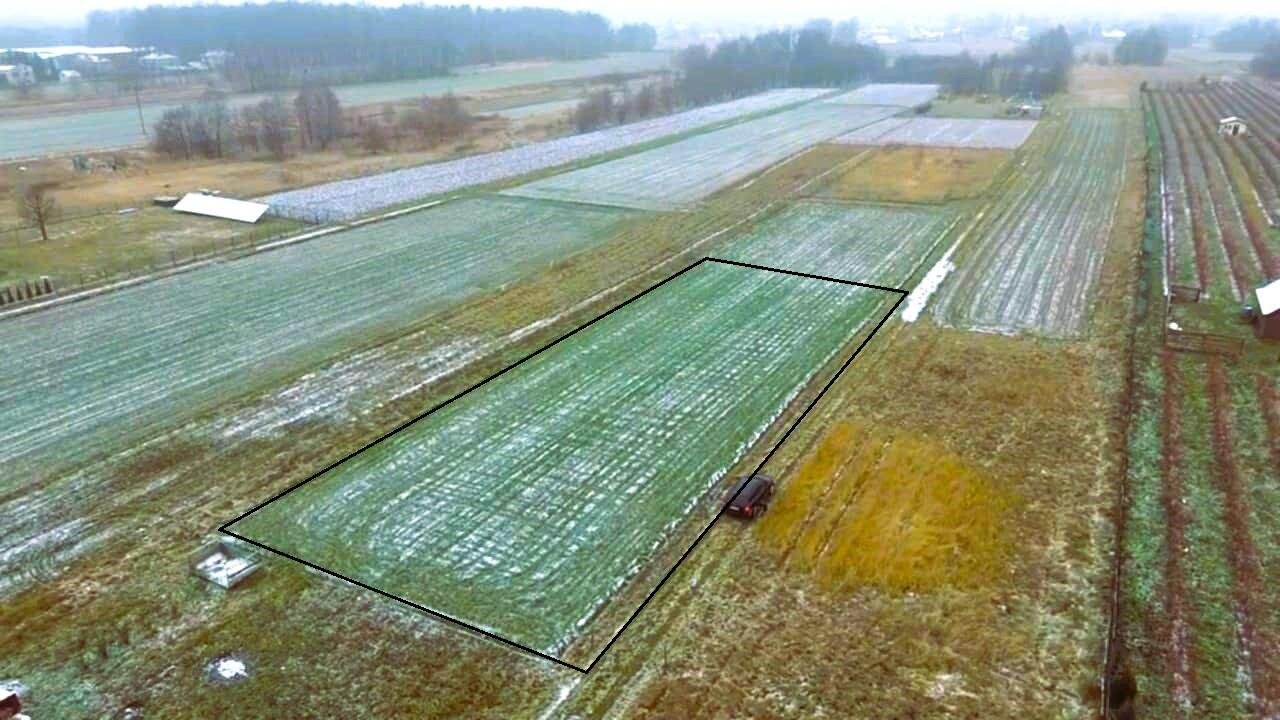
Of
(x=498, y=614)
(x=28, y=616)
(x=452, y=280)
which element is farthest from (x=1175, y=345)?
(x=28, y=616)

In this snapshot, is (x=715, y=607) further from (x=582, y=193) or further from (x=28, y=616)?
(x=582, y=193)

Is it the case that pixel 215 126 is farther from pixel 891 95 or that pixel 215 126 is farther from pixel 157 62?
pixel 891 95

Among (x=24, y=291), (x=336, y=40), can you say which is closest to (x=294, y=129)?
(x=24, y=291)

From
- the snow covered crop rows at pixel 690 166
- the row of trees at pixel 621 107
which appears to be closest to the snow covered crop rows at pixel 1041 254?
the snow covered crop rows at pixel 690 166

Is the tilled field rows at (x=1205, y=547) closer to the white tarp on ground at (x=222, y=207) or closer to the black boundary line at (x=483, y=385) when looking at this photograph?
the black boundary line at (x=483, y=385)

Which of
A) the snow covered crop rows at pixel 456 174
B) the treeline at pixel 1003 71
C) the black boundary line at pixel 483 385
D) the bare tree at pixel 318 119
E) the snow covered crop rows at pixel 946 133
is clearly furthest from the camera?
the treeline at pixel 1003 71

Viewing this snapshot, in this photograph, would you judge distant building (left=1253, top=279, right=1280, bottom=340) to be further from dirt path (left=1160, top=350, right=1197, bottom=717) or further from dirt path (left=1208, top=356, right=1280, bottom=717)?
dirt path (left=1208, top=356, right=1280, bottom=717)
